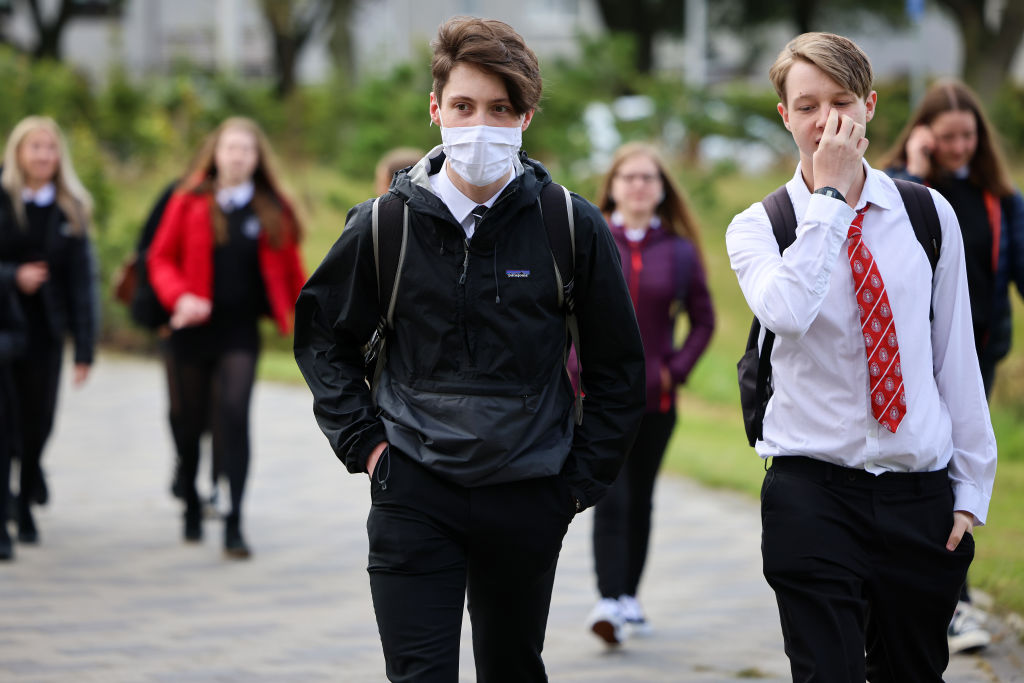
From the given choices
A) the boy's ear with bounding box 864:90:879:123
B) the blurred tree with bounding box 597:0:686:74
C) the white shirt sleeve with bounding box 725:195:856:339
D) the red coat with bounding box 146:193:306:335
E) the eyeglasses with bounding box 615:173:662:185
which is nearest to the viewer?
the white shirt sleeve with bounding box 725:195:856:339

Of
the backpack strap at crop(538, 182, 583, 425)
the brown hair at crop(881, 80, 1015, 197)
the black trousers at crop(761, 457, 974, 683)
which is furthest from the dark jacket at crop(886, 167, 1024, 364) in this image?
the backpack strap at crop(538, 182, 583, 425)

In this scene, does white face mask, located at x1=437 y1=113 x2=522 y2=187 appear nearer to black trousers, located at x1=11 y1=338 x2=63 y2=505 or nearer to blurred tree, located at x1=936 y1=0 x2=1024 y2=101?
black trousers, located at x1=11 y1=338 x2=63 y2=505

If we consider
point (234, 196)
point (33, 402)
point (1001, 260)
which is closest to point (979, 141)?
point (1001, 260)

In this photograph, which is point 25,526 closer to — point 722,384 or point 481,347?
point 481,347

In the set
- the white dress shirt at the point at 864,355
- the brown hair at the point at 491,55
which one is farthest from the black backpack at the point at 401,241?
the white dress shirt at the point at 864,355

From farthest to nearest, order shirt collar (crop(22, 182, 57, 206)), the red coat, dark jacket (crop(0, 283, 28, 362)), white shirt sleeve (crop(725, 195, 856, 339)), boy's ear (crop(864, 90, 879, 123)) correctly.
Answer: shirt collar (crop(22, 182, 57, 206))
the red coat
dark jacket (crop(0, 283, 28, 362))
boy's ear (crop(864, 90, 879, 123))
white shirt sleeve (crop(725, 195, 856, 339))

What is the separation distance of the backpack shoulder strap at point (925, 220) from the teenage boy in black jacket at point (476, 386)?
0.79 metres

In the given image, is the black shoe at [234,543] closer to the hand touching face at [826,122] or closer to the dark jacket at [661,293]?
the dark jacket at [661,293]

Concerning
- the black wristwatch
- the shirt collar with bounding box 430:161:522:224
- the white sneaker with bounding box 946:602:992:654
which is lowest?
the white sneaker with bounding box 946:602:992:654

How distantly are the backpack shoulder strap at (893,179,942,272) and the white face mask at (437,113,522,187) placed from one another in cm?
105

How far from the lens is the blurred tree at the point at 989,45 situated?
2947cm

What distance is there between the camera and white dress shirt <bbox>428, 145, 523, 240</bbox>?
138 inches

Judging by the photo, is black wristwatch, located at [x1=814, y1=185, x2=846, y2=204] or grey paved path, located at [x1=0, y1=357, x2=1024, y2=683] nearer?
black wristwatch, located at [x1=814, y1=185, x2=846, y2=204]

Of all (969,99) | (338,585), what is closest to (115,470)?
(338,585)
